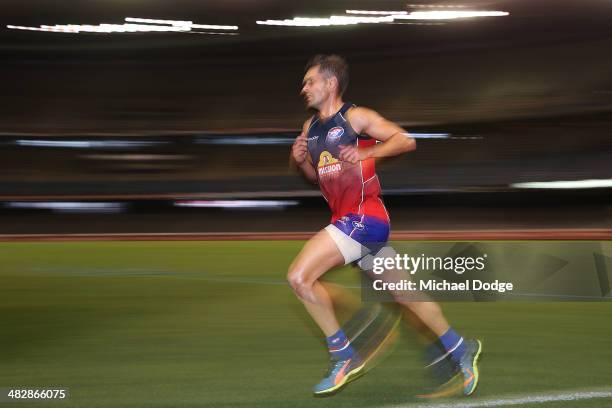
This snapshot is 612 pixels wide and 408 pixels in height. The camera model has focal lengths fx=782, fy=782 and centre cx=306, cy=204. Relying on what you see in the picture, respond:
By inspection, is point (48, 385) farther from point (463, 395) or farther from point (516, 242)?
point (516, 242)

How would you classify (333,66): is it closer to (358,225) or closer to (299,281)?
(358,225)

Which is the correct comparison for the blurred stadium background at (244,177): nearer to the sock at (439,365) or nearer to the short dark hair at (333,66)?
the sock at (439,365)

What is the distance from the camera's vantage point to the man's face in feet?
12.3

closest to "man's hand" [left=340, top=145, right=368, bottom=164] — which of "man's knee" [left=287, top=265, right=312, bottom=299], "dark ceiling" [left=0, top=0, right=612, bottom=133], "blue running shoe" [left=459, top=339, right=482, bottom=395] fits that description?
"man's knee" [left=287, top=265, right=312, bottom=299]

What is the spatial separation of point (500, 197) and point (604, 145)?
10.5 ft

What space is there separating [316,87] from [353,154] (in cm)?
39

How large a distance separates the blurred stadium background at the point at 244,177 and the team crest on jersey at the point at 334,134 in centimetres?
123

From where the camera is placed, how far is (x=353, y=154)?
3621 mm

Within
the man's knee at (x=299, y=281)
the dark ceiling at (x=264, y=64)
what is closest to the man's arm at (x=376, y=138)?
the man's knee at (x=299, y=281)

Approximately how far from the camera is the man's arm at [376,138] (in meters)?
3.54

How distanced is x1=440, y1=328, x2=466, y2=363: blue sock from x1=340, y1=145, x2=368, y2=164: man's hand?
97cm

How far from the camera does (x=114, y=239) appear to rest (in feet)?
50.0

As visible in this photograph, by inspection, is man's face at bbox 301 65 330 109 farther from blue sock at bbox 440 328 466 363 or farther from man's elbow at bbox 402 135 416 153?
blue sock at bbox 440 328 466 363

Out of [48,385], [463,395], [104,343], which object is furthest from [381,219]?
[104,343]
